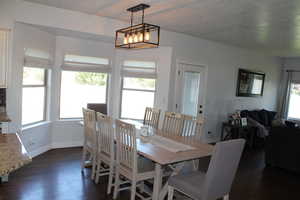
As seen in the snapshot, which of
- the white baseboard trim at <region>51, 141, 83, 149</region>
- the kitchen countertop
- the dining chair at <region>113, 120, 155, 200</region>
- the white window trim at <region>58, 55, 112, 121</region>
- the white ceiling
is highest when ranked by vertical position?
the white ceiling

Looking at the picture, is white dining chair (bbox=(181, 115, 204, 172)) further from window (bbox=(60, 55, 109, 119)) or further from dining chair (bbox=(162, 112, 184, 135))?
window (bbox=(60, 55, 109, 119))

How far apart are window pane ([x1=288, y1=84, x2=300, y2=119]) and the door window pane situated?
13.5ft

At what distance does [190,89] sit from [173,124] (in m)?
1.98

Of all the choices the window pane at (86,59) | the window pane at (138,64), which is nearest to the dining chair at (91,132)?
the window pane at (86,59)

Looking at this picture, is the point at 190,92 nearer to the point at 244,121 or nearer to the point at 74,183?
the point at 244,121

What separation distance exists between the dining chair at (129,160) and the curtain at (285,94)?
6.59 meters

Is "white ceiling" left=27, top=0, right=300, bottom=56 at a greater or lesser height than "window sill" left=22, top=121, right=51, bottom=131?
greater

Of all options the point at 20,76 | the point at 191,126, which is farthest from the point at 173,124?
the point at 20,76

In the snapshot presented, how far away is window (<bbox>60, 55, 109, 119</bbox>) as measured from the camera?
4.82 m

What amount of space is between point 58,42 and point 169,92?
2.45 m

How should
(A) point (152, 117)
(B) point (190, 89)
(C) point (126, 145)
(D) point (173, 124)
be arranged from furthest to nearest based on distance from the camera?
(B) point (190, 89) < (A) point (152, 117) < (D) point (173, 124) < (C) point (126, 145)

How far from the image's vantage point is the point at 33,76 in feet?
13.8

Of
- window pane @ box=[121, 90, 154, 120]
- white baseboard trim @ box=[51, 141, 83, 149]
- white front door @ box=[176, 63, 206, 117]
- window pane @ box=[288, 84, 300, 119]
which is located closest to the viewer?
white baseboard trim @ box=[51, 141, 83, 149]

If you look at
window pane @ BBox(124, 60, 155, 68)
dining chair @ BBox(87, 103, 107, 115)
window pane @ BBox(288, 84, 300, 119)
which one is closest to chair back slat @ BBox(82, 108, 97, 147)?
dining chair @ BBox(87, 103, 107, 115)
